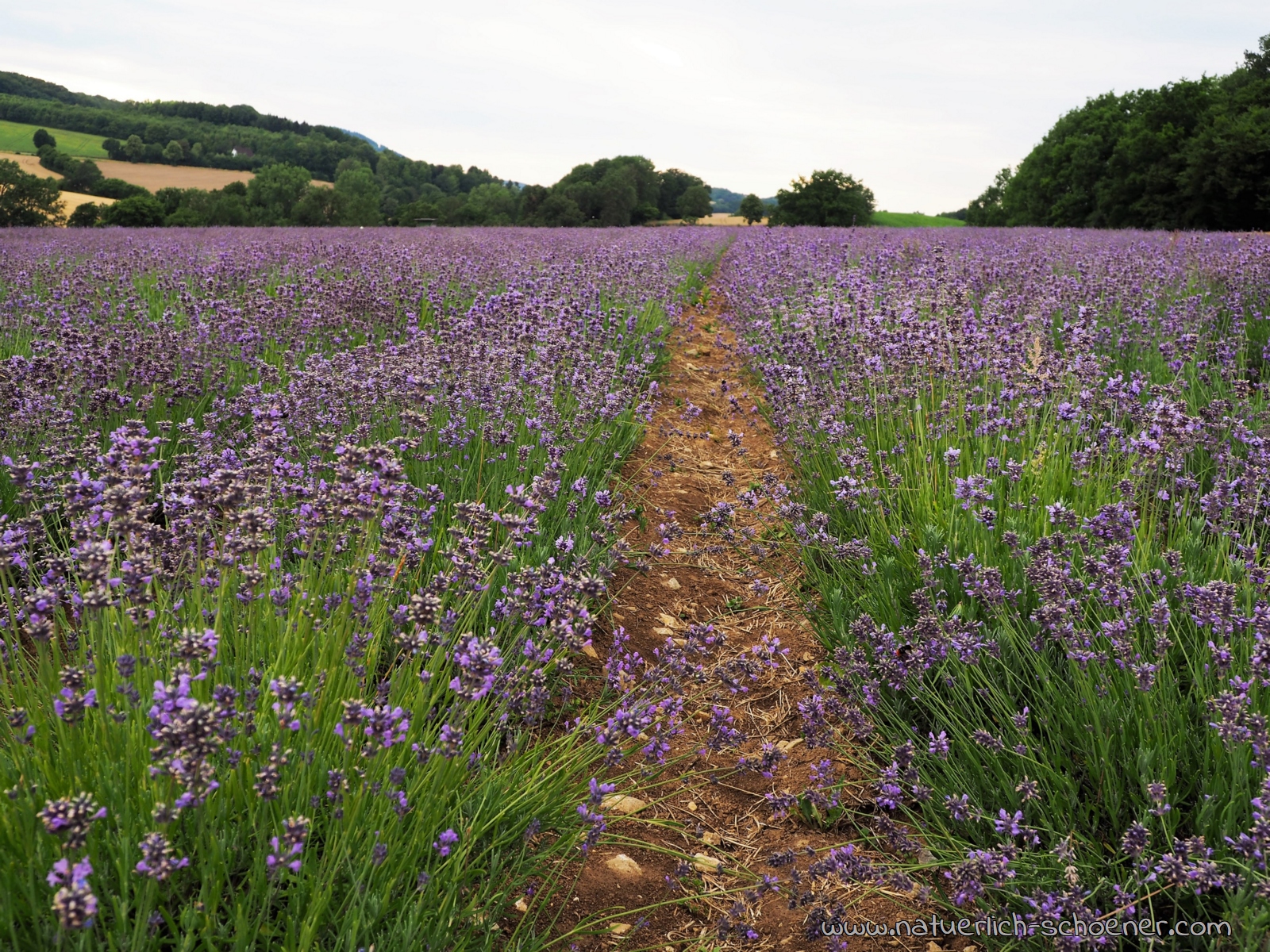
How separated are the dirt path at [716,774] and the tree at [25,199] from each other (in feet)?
96.4

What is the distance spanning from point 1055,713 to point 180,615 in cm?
253

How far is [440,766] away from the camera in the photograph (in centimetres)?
179

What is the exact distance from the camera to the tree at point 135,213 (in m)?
27.9

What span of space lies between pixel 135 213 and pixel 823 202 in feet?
112

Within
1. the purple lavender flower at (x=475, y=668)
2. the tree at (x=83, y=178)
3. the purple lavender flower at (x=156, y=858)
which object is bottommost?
the purple lavender flower at (x=156, y=858)

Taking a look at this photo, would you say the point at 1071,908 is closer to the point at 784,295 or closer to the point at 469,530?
the point at 469,530

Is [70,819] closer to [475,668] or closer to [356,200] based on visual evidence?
[475,668]

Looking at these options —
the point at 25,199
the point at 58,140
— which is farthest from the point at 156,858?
the point at 58,140

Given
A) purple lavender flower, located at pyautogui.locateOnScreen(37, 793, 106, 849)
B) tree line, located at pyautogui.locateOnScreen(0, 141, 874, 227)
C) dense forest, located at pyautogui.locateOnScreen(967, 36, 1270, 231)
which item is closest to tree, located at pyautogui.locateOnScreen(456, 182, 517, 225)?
tree line, located at pyautogui.locateOnScreen(0, 141, 874, 227)

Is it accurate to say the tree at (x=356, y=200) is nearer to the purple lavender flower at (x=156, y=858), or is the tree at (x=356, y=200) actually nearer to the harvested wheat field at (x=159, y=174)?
the harvested wheat field at (x=159, y=174)

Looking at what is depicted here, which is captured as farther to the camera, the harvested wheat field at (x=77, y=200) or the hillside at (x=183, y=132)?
the hillside at (x=183, y=132)

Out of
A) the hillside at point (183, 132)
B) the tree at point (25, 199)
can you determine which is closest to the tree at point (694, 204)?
the hillside at point (183, 132)

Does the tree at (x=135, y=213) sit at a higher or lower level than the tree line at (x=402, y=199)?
lower

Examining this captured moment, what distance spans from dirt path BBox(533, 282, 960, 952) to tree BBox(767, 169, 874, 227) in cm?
4238
